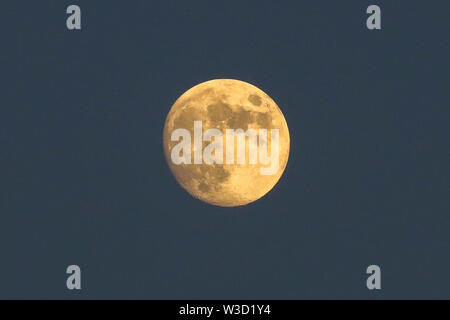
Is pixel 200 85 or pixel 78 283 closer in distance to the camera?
pixel 78 283

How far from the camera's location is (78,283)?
1808cm

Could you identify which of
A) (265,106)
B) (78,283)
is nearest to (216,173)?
(265,106)

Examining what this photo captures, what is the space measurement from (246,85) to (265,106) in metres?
0.89

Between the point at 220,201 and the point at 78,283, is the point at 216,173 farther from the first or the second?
the point at 78,283

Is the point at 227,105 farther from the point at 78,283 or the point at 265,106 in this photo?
the point at 78,283

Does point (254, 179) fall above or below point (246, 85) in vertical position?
below

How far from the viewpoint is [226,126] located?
18719mm

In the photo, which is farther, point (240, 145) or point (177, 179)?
point (177, 179)

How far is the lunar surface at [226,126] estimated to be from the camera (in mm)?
18844

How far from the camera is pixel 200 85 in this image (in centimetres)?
1975

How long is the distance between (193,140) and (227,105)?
134 cm

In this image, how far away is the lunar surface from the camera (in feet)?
61.8

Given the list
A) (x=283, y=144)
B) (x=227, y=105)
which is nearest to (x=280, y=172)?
(x=283, y=144)

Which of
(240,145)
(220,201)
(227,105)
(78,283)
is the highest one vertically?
(227,105)
